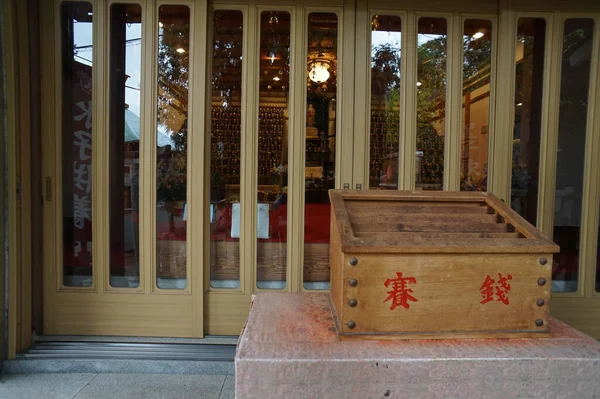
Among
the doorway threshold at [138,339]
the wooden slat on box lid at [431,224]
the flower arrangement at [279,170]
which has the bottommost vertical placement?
the doorway threshold at [138,339]

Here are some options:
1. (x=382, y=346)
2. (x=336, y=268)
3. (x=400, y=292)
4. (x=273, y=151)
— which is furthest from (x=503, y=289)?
(x=273, y=151)

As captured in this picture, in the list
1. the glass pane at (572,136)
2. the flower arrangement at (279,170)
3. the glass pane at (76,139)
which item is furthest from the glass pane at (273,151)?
the glass pane at (572,136)

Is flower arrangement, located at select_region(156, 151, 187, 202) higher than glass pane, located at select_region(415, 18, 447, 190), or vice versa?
glass pane, located at select_region(415, 18, 447, 190)

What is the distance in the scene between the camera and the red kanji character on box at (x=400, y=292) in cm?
131

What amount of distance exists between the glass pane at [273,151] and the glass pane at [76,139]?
1432 mm

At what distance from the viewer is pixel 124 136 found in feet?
10.5

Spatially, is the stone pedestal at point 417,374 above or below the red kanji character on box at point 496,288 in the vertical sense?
below

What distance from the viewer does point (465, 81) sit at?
321cm

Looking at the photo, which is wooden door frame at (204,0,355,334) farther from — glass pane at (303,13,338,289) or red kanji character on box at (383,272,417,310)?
red kanji character on box at (383,272,417,310)

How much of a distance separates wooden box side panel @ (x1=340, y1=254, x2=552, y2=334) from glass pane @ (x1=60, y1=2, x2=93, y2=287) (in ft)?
9.02

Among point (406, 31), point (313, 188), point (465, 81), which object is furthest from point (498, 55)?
point (313, 188)

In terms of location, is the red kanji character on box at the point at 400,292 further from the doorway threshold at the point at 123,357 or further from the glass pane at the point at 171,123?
the glass pane at the point at 171,123

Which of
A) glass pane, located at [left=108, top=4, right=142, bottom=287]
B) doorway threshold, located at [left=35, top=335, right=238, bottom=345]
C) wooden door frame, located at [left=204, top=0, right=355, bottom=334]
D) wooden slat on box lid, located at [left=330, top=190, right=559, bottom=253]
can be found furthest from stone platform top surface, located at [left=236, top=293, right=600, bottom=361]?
glass pane, located at [left=108, top=4, right=142, bottom=287]

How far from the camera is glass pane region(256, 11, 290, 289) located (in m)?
3.22
